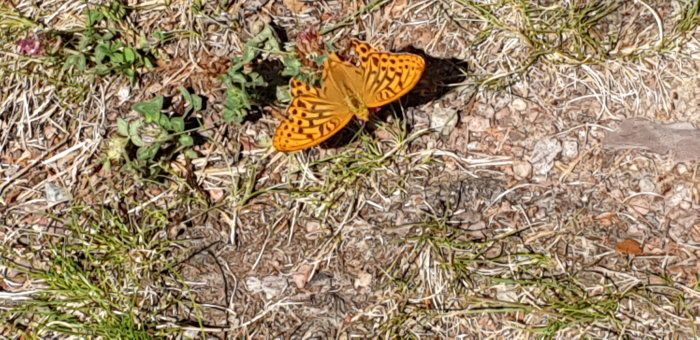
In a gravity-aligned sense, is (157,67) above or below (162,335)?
above

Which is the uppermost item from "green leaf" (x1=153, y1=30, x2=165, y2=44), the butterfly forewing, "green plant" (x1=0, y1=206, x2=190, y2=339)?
the butterfly forewing

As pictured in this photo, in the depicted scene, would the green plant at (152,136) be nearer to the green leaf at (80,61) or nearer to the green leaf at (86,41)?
the green leaf at (80,61)

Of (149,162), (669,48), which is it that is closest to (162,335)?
(149,162)

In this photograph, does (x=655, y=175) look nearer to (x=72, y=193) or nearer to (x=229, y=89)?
(x=229, y=89)

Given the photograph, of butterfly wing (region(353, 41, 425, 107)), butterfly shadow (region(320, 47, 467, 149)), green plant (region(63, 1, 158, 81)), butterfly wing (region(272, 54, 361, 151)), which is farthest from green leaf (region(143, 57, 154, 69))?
butterfly wing (region(353, 41, 425, 107))

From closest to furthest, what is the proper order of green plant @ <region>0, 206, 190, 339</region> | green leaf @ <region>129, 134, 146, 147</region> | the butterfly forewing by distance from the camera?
the butterfly forewing < green plant @ <region>0, 206, 190, 339</region> < green leaf @ <region>129, 134, 146, 147</region>

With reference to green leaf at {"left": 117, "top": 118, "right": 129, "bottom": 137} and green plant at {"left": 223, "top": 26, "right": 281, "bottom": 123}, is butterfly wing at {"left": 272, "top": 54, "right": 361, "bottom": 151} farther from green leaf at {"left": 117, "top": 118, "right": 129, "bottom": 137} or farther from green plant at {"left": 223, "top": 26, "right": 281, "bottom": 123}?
green leaf at {"left": 117, "top": 118, "right": 129, "bottom": 137}

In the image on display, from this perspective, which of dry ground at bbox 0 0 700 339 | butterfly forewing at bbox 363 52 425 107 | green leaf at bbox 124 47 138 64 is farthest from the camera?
green leaf at bbox 124 47 138 64
